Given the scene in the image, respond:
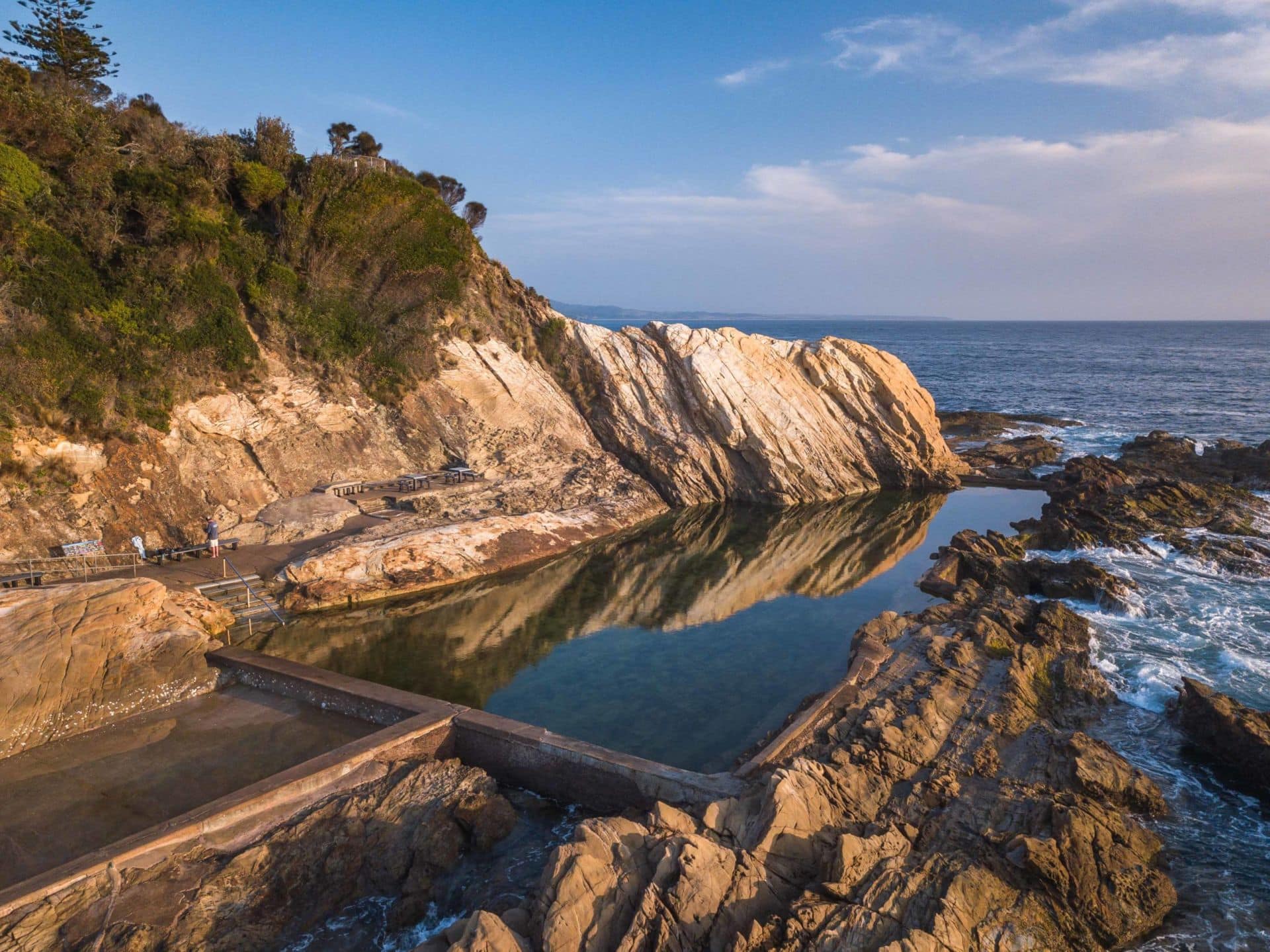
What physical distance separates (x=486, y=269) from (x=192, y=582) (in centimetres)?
1890

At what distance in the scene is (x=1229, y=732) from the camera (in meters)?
11.8

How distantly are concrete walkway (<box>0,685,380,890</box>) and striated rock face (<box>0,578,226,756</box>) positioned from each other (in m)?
0.32

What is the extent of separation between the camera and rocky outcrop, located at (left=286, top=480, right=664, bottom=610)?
61.7ft

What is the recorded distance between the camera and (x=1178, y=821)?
10367 millimetres

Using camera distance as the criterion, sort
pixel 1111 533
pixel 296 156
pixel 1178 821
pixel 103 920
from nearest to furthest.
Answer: pixel 103 920 < pixel 1178 821 < pixel 1111 533 < pixel 296 156

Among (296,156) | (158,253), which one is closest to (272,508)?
(158,253)

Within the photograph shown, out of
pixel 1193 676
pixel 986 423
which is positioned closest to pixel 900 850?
pixel 1193 676

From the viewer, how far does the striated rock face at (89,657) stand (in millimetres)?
12125

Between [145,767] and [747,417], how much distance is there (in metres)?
24.0

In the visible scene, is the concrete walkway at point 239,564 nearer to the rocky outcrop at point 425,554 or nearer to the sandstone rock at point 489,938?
the rocky outcrop at point 425,554

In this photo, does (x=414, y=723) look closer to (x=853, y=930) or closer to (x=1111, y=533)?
(x=853, y=930)

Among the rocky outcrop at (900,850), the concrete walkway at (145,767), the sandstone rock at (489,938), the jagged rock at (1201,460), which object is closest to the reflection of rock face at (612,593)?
the concrete walkway at (145,767)

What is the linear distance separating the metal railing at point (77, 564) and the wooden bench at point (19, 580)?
0.22 m

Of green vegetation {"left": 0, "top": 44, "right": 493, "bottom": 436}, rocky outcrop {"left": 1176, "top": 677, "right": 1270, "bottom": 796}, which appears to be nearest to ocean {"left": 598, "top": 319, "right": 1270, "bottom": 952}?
rocky outcrop {"left": 1176, "top": 677, "right": 1270, "bottom": 796}
